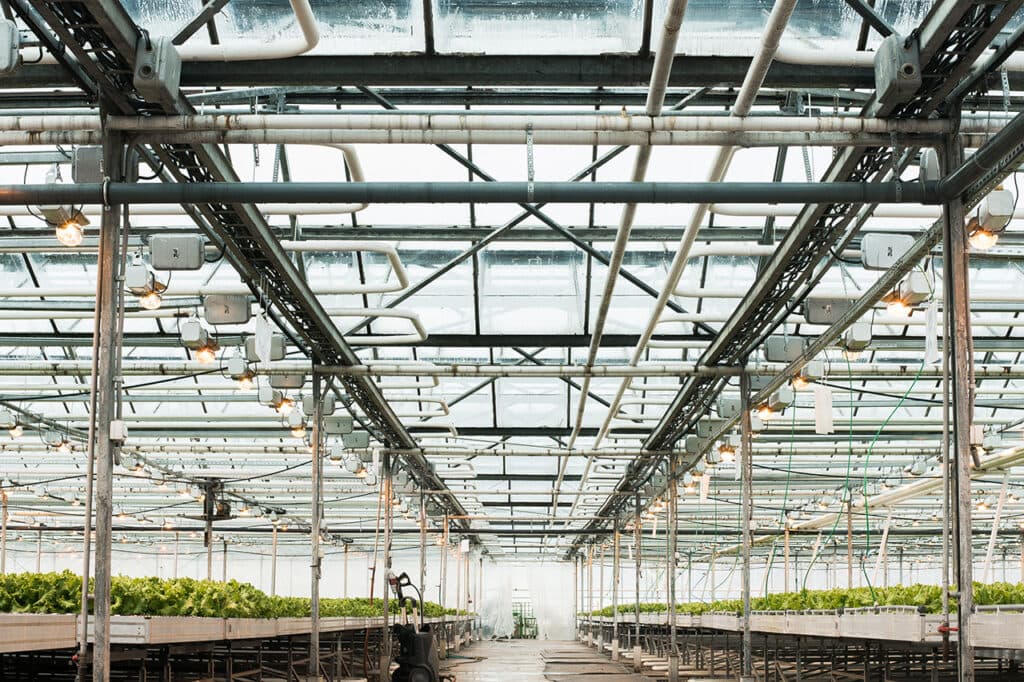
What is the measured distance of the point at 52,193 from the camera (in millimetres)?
9102

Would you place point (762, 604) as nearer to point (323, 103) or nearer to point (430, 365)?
point (430, 365)

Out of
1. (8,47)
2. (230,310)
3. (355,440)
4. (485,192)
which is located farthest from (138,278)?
(355,440)

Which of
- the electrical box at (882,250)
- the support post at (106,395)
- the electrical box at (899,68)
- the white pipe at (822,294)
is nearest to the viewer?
the electrical box at (899,68)

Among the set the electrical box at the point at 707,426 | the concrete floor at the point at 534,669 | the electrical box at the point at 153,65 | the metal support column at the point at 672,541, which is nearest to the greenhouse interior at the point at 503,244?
the electrical box at the point at 153,65

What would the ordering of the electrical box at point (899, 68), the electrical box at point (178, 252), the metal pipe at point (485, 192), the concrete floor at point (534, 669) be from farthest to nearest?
1. the concrete floor at point (534, 669)
2. the electrical box at point (178, 252)
3. the metal pipe at point (485, 192)
4. the electrical box at point (899, 68)

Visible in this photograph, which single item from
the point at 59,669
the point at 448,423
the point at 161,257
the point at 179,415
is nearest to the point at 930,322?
the point at 161,257

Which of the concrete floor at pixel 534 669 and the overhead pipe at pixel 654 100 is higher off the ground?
the overhead pipe at pixel 654 100

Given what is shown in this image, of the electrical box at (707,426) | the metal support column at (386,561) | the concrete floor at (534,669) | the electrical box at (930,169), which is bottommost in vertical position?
the concrete floor at (534,669)

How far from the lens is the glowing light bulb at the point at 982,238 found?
8.66 m

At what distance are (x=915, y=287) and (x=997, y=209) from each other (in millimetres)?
2149

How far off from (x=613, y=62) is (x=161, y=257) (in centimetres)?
474

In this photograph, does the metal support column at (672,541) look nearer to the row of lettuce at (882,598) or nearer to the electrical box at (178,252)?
the row of lettuce at (882,598)

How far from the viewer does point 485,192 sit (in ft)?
29.3

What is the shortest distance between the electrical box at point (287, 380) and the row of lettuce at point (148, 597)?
307cm
